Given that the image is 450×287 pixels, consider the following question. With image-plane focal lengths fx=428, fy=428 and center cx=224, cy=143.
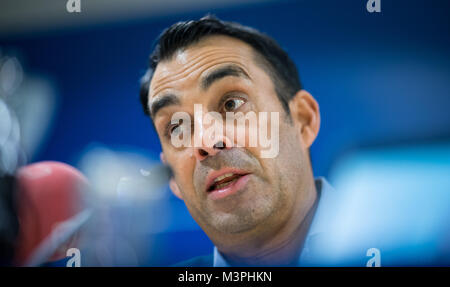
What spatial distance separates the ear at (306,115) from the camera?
174cm

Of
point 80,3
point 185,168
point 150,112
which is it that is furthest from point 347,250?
point 80,3

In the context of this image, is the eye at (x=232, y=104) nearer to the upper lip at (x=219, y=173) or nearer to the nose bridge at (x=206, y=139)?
the nose bridge at (x=206, y=139)

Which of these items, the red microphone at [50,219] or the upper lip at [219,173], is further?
the red microphone at [50,219]

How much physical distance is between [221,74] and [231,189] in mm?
451

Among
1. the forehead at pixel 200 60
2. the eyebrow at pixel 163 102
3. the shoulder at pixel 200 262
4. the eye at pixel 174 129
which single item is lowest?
the shoulder at pixel 200 262

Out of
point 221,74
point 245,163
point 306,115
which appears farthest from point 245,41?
point 245,163

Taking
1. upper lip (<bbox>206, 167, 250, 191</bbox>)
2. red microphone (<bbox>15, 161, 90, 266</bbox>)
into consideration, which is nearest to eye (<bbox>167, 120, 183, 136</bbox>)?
upper lip (<bbox>206, 167, 250, 191</bbox>)

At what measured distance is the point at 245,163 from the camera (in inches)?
64.9

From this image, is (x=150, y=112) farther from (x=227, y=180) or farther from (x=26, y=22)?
(x=26, y=22)

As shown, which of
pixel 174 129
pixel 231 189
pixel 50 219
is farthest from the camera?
pixel 50 219

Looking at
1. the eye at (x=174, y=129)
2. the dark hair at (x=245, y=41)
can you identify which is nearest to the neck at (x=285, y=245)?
the dark hair at (x=245, y=41)

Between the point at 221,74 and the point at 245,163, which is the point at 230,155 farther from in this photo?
the point at 221,74

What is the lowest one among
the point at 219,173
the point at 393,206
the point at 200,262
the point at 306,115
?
the point at 200,262

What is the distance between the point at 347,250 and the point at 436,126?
621 millimetres
